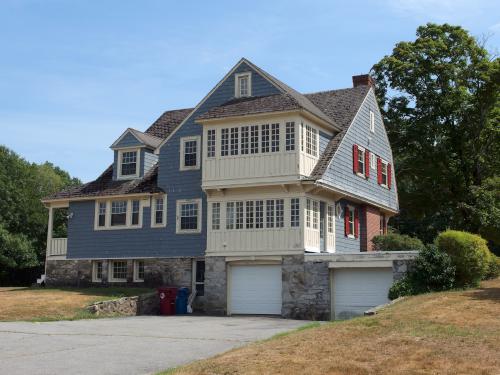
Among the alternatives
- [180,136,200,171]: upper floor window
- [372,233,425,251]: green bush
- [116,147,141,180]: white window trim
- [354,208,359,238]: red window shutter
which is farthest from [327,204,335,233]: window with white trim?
[116,147,141,180]: white window trim

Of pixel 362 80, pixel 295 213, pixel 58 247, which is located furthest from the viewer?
Result: pixel 362 80

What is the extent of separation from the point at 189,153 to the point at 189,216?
3012 mm

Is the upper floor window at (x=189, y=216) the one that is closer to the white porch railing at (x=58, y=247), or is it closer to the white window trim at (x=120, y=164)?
the white window trim at (x=120, y=164)

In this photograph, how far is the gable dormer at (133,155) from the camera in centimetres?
3334

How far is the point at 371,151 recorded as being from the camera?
33.7 meters

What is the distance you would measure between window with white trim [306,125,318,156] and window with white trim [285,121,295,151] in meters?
0.92

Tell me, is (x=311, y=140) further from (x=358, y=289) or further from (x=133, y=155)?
(x=133, y=155)

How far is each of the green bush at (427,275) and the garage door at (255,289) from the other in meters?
5.63

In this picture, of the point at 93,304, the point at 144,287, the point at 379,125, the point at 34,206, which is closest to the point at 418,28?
the point at 379,125

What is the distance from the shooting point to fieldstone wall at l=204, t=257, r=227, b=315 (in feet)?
92.5

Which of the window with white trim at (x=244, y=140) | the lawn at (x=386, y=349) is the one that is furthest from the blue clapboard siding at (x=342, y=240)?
the lawn at (x=386, y=349)

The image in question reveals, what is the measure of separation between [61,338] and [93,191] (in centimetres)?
1659

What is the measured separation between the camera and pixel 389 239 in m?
29.6

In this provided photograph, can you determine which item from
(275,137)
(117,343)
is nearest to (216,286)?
(275,137)
